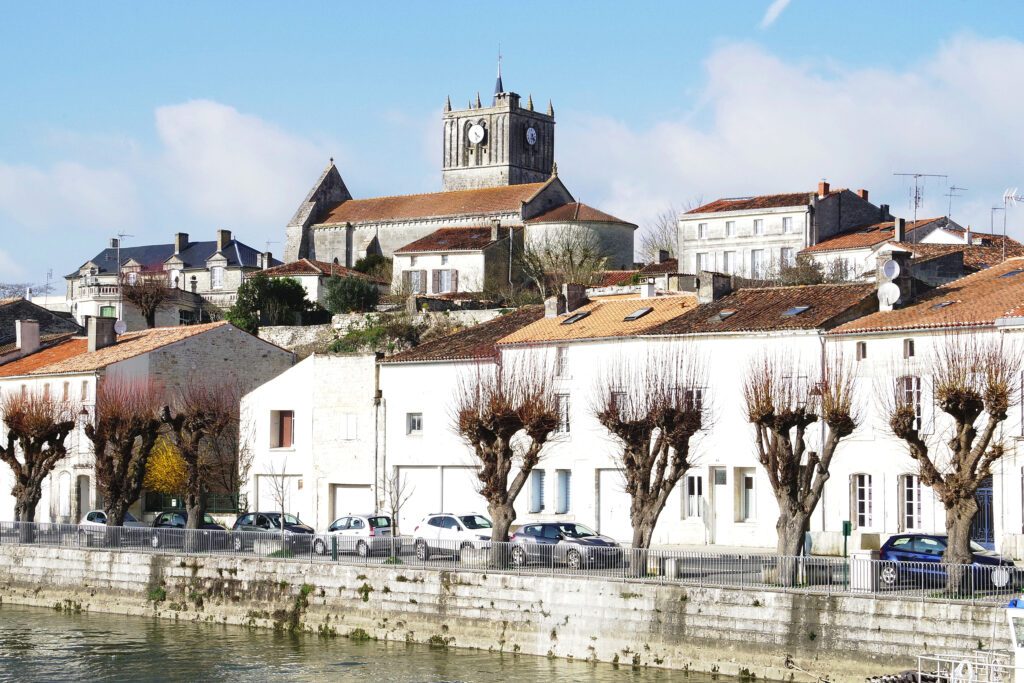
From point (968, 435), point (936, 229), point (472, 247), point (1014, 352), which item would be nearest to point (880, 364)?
point (1014, 352)

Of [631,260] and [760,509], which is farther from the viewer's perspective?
[631,260]

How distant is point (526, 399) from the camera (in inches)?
1479

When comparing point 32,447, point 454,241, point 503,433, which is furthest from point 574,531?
point 454,241

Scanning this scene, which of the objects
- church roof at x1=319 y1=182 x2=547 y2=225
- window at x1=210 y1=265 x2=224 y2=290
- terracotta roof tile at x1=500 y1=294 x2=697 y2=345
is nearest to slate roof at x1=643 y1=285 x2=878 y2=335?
terracotta roof tile at x1=500 y1=294 x2=697 y2=345

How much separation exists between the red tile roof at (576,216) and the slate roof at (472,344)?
41.5 m

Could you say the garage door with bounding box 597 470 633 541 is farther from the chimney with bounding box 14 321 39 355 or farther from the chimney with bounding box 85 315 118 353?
the chimney with bounding box 14 321 39 355

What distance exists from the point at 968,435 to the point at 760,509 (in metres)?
11.3

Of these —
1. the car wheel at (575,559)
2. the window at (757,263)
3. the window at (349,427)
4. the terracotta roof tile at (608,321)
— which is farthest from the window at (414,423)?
the window at (757,263)

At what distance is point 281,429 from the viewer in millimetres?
52969

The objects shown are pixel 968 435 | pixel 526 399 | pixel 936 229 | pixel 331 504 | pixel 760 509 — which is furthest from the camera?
→ pixel 936 229

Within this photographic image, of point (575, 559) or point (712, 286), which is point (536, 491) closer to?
point (712, 286)

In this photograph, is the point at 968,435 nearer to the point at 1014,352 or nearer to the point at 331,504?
the point at 1014,352

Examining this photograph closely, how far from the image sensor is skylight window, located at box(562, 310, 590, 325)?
47812 mm

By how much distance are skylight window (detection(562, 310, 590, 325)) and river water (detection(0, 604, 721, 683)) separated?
15526mm
